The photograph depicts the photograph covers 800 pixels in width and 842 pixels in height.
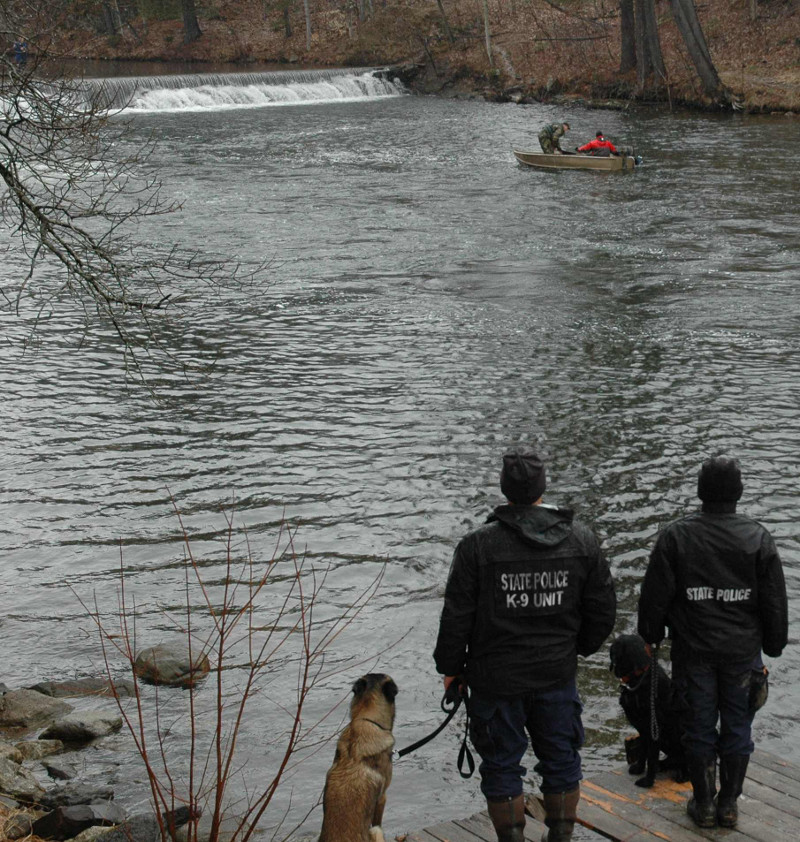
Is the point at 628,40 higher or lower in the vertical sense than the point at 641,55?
higher

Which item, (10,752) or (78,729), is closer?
(10,752)

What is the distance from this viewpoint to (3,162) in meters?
7.32

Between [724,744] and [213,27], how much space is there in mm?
64994

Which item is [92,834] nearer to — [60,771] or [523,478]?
[60,771]

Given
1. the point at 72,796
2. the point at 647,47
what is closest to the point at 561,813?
the point at 72,796

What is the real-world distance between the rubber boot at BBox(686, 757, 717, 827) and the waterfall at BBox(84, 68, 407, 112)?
3842 centimetres

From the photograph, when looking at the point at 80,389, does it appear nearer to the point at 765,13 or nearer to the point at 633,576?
the point at 633,576

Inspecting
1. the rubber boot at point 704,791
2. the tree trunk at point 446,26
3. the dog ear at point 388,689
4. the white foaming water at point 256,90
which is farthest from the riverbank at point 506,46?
the rubber boot at point 704,791

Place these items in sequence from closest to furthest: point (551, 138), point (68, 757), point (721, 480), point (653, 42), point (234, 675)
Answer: point (721, 480), point (68, 757), point (234, 675), point (551, 138), point (653, 42)

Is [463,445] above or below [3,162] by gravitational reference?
below

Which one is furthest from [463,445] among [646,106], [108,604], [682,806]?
[646,106]

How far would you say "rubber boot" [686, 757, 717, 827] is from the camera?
489 cm

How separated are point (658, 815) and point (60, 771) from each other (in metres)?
3.61

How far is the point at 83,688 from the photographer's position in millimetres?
7980
